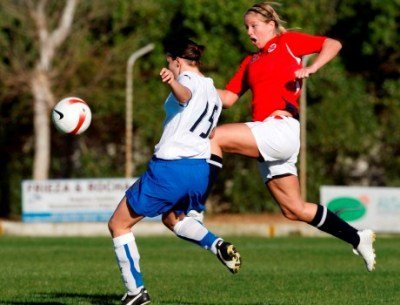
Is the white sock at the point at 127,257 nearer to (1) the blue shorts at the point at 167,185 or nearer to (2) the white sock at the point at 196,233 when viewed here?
(1) the blue shorts at the point at 167,185

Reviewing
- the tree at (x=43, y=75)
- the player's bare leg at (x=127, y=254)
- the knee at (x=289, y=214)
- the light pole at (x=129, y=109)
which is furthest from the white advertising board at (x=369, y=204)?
the player's bare leg at (x=127, y=254)

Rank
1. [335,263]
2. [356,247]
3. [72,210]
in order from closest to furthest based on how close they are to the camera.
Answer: [356,247], [335,263], [72,210]

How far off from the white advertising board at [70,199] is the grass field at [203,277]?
10146 mm

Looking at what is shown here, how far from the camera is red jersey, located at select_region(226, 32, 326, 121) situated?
1121cm

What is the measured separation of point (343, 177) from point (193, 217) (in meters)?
29.2

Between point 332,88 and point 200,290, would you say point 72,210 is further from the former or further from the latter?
point 200,290

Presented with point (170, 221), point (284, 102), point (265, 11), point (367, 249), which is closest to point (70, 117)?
point (170, 221)

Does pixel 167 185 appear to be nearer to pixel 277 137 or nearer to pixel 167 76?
pixel 167 76

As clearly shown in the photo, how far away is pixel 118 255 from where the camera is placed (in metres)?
10.3

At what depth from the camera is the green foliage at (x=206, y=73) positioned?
124 ft

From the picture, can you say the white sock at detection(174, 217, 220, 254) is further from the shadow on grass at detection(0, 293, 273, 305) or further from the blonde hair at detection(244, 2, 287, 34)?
the blonde hair at detection(244, 2, 287, 34)

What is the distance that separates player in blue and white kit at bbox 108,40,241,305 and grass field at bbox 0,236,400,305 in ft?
3.76

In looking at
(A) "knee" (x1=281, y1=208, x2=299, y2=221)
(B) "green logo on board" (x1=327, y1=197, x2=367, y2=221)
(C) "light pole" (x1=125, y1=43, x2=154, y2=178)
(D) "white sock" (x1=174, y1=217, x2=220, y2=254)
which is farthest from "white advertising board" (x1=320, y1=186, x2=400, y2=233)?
(D) "white sock" (x1=174, y1=217, x2=220, y2=254)

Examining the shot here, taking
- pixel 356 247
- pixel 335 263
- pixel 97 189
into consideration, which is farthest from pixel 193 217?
pixel 97 189
